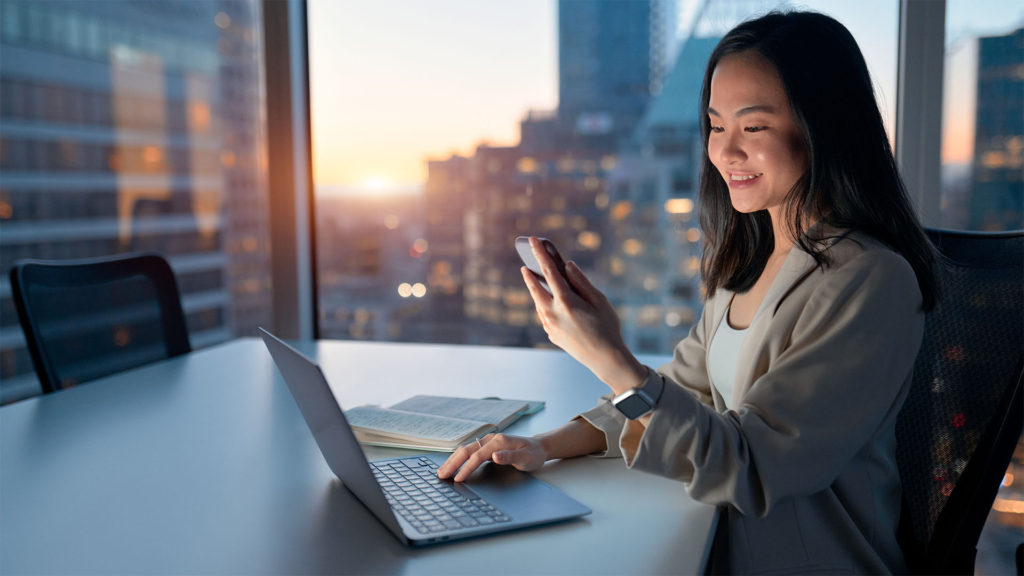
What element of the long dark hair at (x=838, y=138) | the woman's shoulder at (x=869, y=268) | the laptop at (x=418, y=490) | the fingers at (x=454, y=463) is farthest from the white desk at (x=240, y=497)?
the long dark hair at (x=838, y=138)

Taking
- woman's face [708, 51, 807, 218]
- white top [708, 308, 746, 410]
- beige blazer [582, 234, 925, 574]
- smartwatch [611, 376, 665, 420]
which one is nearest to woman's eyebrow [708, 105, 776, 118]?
woman's face [708, 51, 807, 218]

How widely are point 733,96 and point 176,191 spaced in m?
2.36

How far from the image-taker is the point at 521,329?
2740 millimetres

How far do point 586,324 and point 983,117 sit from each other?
5.75 ft

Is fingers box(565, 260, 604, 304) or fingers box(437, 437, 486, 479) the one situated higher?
fingers box(565, 260, 604, 304)

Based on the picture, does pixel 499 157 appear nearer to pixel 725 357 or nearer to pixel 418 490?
pixel 725 357

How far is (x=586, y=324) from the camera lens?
98 cm

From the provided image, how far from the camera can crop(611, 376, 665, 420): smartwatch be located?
0.94 metres

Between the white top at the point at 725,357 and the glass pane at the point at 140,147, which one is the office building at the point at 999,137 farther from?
the glass pane at the point at 140,147

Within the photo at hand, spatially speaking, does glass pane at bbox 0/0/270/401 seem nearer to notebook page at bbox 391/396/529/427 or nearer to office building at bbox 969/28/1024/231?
notebook page at bbox 391/396/529/427

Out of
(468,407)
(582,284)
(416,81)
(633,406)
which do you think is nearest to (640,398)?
(633,406)

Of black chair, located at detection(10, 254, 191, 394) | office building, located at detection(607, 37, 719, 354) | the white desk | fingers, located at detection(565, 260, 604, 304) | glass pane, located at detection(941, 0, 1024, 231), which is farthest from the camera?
office building, located at detection(607, 37, 719, 354)

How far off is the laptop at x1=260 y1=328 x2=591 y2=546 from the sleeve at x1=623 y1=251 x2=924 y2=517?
156mm

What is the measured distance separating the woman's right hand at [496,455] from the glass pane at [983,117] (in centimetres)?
163
